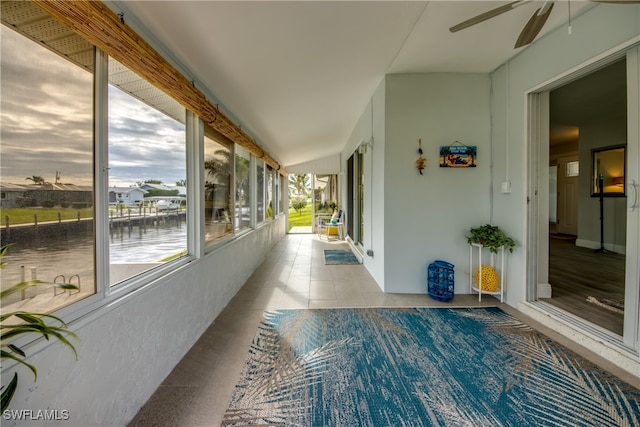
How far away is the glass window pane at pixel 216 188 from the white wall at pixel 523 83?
129 inches

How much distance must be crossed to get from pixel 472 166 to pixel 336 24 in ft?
7.38

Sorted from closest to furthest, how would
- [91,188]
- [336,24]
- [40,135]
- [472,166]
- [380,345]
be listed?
[40,135]
[91,188]
[336,24]
[380,345]
[472,166]

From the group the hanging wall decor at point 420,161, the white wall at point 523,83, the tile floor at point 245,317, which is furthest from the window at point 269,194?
the white wall at point 523,83

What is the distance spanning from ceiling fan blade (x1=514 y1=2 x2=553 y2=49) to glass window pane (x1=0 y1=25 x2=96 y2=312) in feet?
8.34

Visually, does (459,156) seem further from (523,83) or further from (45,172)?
(45,172)

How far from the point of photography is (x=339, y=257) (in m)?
5.27

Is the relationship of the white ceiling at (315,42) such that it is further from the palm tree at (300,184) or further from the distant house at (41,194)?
the palm tree at (300,184)

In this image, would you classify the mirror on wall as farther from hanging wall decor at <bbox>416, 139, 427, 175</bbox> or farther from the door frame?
hanging wall decor at <bbox>416, 139, 427, 175</bbox>

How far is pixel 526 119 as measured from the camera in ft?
8.77

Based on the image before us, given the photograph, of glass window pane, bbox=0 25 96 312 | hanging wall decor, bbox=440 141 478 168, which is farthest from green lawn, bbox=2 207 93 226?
hanging wall decor, bbox=440 141 478 168

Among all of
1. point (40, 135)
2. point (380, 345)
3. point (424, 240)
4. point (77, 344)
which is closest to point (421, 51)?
point (424, 240)

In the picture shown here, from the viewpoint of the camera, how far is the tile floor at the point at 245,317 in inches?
59.1

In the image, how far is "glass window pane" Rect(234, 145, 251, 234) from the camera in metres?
3.85

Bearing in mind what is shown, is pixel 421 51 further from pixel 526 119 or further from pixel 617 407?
pixel 617 407
